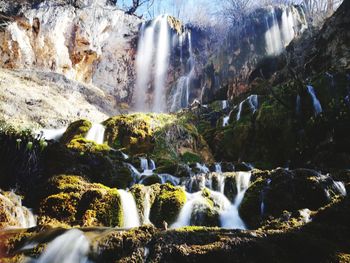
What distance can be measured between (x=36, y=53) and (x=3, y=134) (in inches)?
590

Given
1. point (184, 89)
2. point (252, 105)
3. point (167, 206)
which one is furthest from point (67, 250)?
point (184, 89)

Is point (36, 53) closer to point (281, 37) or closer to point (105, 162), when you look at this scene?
point (105, 162)

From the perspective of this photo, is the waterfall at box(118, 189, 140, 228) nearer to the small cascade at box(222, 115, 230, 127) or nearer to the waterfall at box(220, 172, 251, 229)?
the waterfall at box(220, 172, 251, 229)

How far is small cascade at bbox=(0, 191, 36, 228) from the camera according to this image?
603 cm

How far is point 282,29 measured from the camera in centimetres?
2580

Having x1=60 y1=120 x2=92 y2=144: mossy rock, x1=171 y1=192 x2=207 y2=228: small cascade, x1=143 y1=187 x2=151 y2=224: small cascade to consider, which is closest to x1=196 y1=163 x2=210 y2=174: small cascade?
x1=171 y1=192 x2=207 y2=228: small cascade

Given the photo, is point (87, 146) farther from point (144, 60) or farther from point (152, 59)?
point (152, 59)

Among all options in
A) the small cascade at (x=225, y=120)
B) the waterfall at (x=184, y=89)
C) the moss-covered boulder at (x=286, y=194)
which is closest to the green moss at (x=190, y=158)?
the small cascade at (x=225, y=120)

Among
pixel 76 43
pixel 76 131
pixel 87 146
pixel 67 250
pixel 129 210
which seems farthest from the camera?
pixel 76 43

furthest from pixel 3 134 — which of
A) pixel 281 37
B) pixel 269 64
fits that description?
pixel 281 37

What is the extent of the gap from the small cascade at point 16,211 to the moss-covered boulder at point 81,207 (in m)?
0.20

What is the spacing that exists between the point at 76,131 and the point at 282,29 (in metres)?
18.6

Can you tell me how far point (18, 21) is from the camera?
20031mm

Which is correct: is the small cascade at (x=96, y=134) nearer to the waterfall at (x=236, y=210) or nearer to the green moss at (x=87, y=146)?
the green moss at (x=87, y=146)
